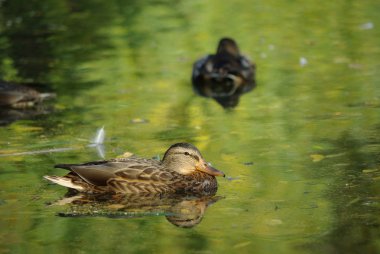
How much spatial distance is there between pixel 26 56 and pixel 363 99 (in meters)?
6.36

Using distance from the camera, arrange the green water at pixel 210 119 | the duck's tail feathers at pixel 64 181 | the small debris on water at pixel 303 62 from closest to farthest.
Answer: the green water at pixel 210 119 < the duck's tail feathers at pixel 64 181 < the small debris on water at pixel 303 62

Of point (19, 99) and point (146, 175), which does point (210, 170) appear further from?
point (19, 99)

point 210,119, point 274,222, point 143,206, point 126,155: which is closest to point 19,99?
point 210,119

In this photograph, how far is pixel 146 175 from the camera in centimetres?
1071

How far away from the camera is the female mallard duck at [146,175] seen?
10633 mm

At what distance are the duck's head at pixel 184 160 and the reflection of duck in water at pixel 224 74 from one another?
17.1 feet

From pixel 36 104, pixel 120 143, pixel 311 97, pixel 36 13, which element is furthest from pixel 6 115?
pixel 36 13

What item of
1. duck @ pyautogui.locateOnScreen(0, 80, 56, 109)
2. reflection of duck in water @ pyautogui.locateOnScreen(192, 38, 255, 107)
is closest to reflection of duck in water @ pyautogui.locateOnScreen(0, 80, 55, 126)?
duck @ pyautogui.locateOnScreen(0, 80, 56, 109)

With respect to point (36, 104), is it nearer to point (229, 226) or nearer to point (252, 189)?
point (252, 189)

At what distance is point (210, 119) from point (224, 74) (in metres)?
3.02

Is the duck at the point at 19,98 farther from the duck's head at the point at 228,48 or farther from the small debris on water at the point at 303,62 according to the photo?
the small debris on water at the point at 303,62

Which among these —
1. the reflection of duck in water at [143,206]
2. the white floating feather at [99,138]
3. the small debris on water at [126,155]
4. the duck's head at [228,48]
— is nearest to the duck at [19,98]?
the white floating feather at [99,138]

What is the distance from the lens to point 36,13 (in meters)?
22.3

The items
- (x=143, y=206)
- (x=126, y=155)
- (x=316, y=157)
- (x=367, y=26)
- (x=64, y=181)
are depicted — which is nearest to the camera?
(x=143, y=206)
